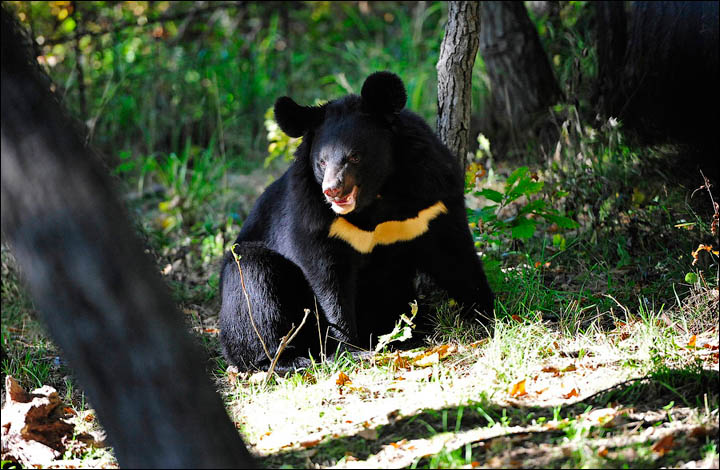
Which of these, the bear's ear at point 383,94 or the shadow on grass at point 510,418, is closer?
the shadow on grass at point 510,418

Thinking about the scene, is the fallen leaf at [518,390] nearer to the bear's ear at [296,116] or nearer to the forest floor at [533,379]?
the forest floor at [533,379]

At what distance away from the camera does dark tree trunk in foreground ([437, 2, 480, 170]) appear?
4637mm

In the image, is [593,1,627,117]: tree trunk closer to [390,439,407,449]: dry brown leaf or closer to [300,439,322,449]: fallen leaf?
[390,439,407,449]: dry brown leaf

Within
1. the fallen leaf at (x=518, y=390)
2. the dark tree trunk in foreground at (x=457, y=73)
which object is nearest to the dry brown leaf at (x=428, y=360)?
the fallen leaf at (x=518, y=390)

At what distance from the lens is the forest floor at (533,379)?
272cm

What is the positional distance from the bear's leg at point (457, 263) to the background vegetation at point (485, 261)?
0.12 m

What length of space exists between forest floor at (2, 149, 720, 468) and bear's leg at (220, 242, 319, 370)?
6.7 inches

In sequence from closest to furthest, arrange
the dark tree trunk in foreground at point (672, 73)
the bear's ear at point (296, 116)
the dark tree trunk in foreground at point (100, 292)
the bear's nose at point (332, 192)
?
1. the dark tree trunk in foreground at point (100, 292)
2. the bear's nose at point (332, 192)
3. the bear's ear at point (296, 116)
4. the dark tree trunk in foreground at point (672, 73)

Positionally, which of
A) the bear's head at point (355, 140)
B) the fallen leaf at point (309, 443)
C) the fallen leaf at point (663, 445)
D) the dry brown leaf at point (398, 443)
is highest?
the bear's head at point (355, 140)

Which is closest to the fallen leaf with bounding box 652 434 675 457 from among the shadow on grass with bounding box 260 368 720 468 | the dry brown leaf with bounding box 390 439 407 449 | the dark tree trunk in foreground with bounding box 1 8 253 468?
the shadow on grass with bounding box 260 368 720 468

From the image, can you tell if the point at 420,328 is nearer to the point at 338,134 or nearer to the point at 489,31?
the point at 338,134

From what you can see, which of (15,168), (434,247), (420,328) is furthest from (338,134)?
(15,168)

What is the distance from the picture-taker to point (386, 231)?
165 inches

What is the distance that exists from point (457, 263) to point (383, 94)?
1035 mm
